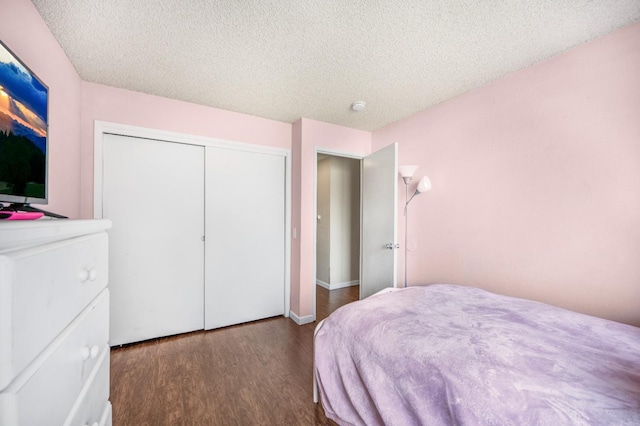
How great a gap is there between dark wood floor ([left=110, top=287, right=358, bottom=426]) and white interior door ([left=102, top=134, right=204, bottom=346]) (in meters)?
0.27

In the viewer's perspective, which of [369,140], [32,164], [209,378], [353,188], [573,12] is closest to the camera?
[32,164]

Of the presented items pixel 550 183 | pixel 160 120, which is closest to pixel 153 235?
pixel 160 120

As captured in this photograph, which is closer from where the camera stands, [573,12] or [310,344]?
[573,12]

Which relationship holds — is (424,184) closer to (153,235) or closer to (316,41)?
(316,41)

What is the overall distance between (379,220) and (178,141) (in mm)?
2235

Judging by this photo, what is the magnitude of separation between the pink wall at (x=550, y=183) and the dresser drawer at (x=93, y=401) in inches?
102

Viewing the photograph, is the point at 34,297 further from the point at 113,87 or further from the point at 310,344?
the point at 113,87

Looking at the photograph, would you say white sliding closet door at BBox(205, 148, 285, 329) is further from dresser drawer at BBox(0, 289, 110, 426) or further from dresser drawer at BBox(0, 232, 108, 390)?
dresser drawer at BBox(0, 232, 108, 390)

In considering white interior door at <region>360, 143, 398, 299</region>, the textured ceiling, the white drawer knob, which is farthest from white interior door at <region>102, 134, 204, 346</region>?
white interior door at <region>360, 143, 398, 299</region>

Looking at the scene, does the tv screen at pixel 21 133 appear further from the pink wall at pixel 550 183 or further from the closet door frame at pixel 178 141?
the pink wall at pixel 550 183

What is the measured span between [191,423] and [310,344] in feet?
3.81

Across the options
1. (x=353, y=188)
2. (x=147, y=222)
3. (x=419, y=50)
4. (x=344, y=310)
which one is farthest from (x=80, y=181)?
(x=353, y=188)

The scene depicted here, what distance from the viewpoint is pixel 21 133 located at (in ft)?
3.32

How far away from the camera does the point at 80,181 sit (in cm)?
220
